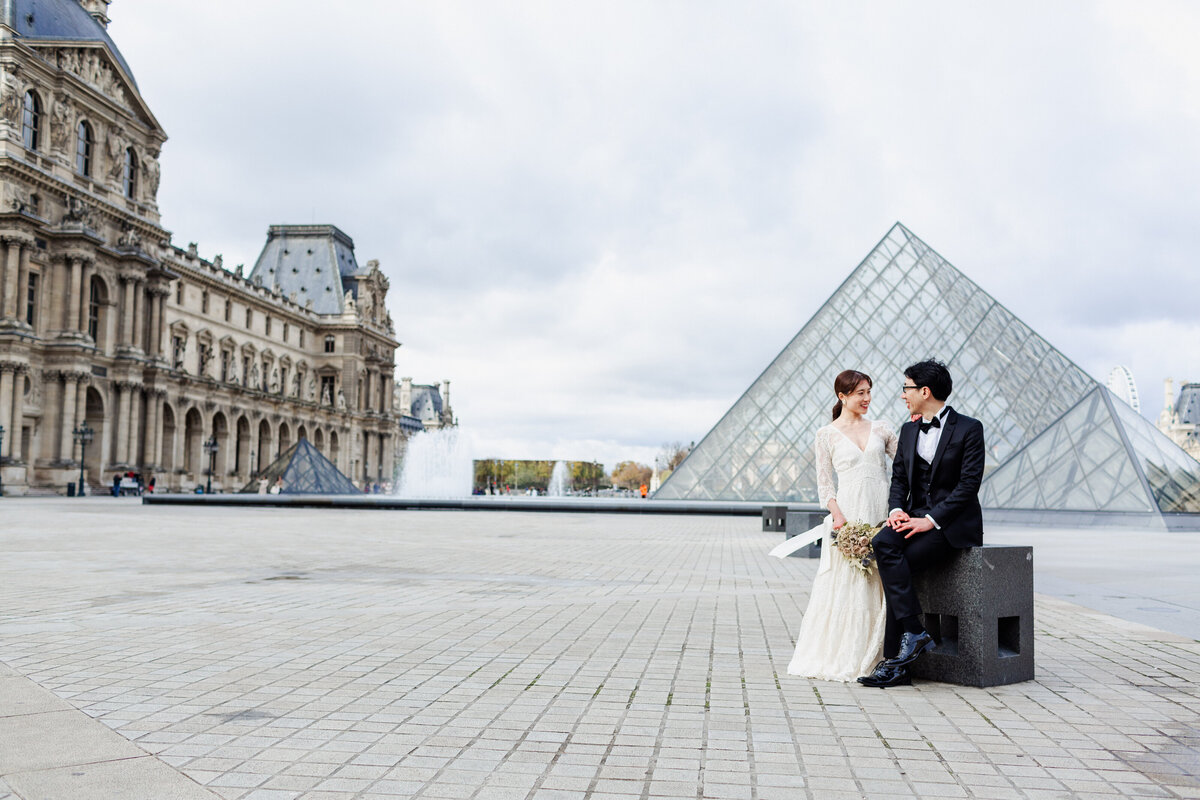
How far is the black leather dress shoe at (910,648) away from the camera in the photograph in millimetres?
5082

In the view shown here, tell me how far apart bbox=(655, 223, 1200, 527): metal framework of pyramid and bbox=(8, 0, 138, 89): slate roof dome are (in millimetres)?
36520

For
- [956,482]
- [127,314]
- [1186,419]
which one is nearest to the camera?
[956,482]

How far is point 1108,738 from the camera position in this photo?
13.3 feet

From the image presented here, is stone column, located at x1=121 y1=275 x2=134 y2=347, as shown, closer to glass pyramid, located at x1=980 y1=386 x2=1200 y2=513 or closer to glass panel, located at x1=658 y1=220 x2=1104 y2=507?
glass panel, located at x1=658 y1=220 x2=1104 y2=507

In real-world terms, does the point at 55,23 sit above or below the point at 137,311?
above

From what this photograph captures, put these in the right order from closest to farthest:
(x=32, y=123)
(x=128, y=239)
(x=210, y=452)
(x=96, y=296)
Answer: (x=32, y=123) < (x=96, y=296) < (x=128, y=239) < (x=210, y=452)

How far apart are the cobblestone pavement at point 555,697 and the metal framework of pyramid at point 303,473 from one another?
3177 centimetres

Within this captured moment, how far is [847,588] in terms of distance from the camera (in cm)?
530

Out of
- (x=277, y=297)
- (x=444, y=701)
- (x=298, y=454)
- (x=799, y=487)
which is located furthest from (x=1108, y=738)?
(x=277, y=297)

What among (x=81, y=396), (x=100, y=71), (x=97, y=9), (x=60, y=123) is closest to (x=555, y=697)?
(x=81, y=396)

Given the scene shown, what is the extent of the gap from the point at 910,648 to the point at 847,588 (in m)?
0.44

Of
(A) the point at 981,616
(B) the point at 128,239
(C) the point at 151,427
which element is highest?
(B) the point at 128,239

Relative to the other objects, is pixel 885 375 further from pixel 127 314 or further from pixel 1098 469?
pixel 127 314

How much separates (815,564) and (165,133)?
171ft
